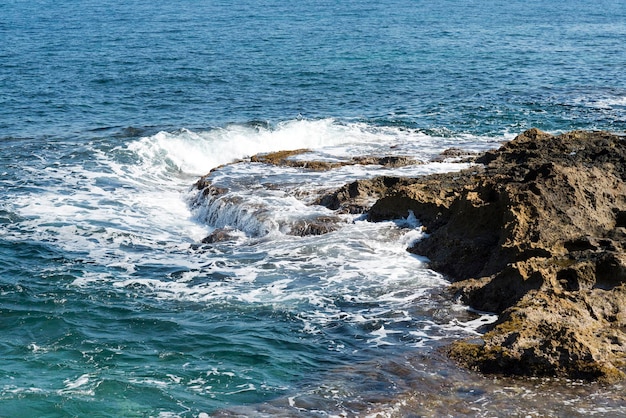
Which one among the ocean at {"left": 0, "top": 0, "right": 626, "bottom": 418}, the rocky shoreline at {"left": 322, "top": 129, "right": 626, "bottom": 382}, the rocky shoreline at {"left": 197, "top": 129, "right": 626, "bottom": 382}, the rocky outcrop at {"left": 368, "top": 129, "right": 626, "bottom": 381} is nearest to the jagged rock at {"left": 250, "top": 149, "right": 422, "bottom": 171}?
the ocean at {"left": 0, "top": 0, "right": 626, "bottom": 418}

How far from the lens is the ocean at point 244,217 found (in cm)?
1073

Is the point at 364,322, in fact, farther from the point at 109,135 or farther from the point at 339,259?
the point at 109,135

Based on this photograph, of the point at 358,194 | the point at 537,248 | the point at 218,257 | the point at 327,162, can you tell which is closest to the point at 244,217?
the point at 218,257

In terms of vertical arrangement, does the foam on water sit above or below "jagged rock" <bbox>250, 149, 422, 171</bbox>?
below

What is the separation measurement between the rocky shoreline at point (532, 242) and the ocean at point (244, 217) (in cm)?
37

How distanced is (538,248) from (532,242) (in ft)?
0.92

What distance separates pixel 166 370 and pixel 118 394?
3.04 feet

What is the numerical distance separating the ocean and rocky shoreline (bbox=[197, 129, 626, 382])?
0.37 metres

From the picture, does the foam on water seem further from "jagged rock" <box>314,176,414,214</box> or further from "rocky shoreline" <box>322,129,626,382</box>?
"rocky shoreline" <box>322,129,626,382</box>

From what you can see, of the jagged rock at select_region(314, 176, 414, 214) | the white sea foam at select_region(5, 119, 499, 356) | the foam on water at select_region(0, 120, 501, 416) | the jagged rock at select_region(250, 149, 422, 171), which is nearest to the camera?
the foam on water at select_region(0, 120, 501, 416)

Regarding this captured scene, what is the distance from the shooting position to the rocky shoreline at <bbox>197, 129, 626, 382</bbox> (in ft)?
35.2

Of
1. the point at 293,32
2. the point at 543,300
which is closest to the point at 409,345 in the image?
the point at 543,300

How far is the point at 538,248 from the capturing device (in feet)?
43.5

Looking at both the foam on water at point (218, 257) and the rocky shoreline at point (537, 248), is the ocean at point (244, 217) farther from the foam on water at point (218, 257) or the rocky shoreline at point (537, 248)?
Answer: the rocky shoreline at point (537, 248)
